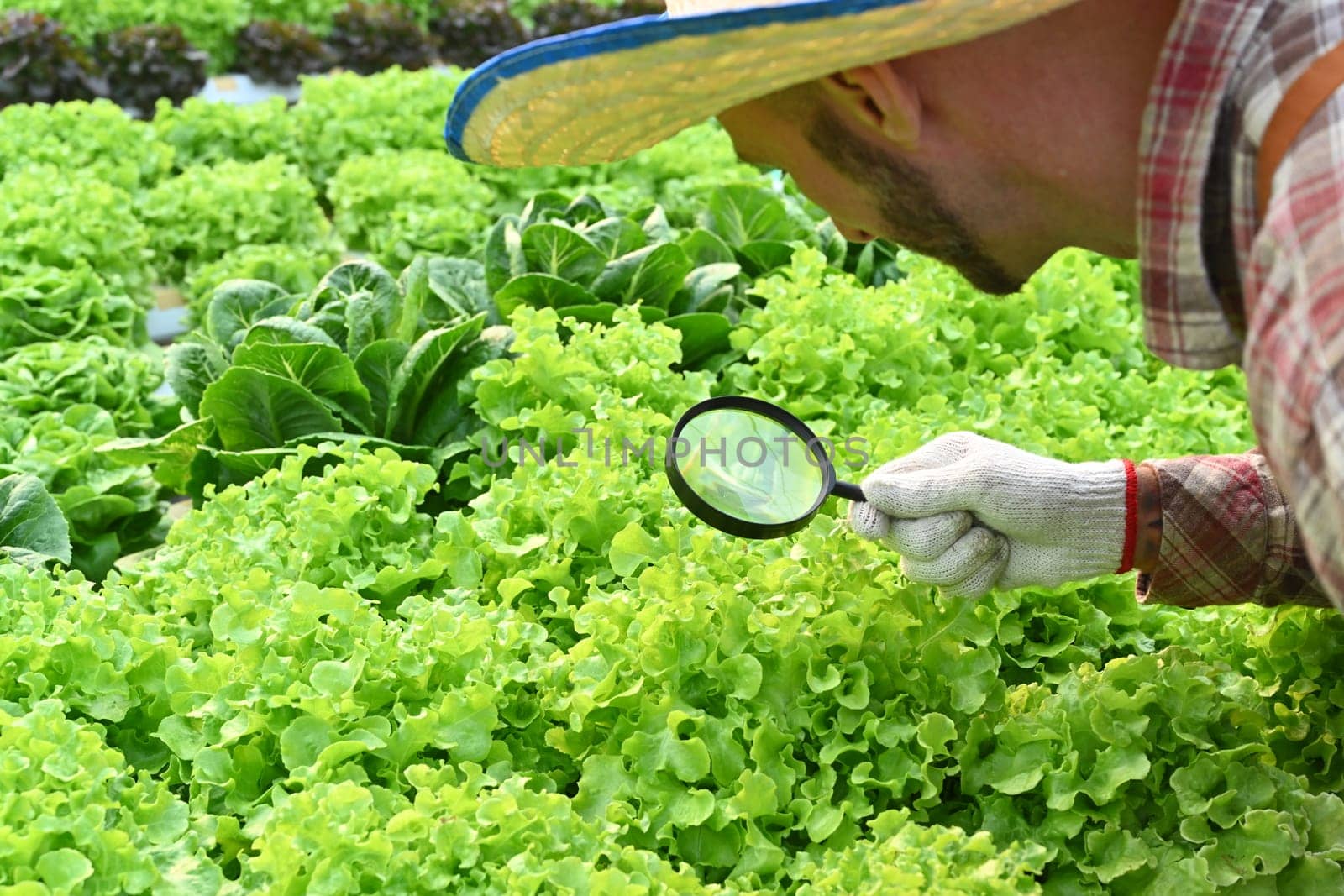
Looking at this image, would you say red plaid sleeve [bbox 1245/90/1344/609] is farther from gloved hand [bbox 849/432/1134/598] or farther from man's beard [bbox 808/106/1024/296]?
gloved hand [bbox 849/432/1134/598]

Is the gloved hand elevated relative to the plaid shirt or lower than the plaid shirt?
lower

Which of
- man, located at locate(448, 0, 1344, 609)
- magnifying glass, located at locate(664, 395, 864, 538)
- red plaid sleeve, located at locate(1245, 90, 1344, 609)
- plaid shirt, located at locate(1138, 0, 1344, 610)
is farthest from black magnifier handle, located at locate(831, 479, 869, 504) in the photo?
red plaid sleeve, located at locate(1245, 90, 1344, 609)

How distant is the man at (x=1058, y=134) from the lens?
1.42 meters

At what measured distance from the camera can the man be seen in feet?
4.65

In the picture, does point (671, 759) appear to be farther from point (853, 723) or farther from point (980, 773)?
point (980, 773)

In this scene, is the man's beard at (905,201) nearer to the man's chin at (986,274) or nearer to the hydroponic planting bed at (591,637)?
the man's chin at (986,274)

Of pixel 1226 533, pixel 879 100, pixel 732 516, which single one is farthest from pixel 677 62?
pixel 1226 533

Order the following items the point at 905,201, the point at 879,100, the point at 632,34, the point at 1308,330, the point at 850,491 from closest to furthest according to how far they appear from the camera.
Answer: the point at 1308,330 < the point at 632,34 < the point at 879,100 < the point at 905,201 < the point at 850,491

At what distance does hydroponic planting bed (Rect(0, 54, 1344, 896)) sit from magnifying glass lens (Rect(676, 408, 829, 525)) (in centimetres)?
15

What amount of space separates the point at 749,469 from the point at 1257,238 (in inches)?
41.3

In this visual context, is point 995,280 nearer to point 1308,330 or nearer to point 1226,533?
point 1308,330

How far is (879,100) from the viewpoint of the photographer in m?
1.67

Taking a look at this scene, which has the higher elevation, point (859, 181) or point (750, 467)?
point (859, 181)

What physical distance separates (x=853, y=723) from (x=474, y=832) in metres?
0.63
